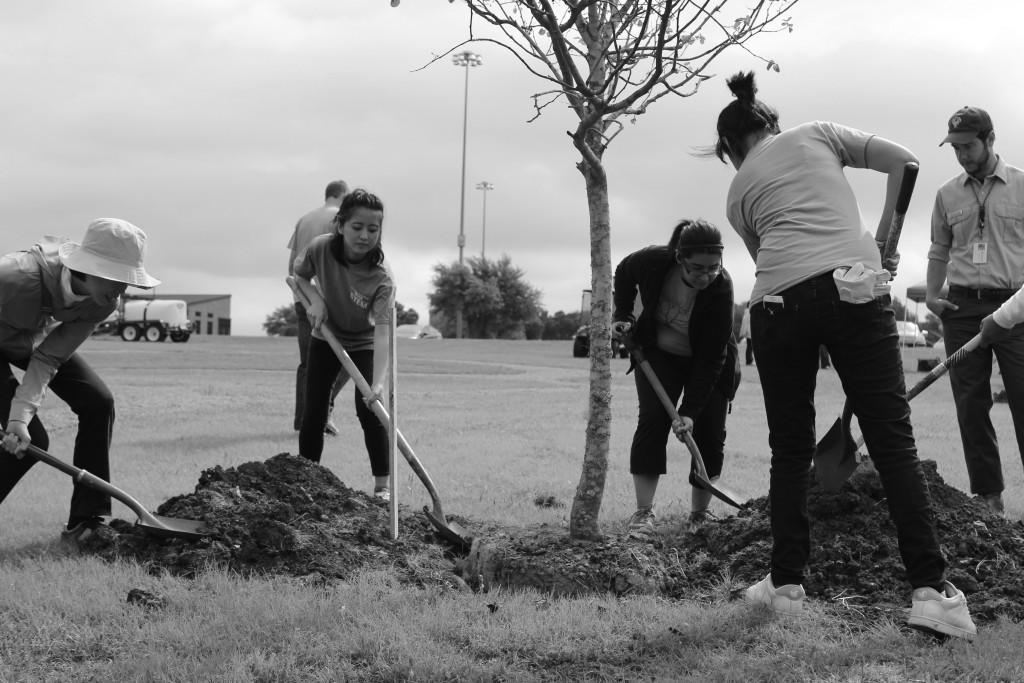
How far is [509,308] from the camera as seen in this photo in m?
63.8

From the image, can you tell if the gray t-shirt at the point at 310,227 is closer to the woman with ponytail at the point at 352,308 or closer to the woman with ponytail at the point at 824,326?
the woman with ponytail at the point at 352,308

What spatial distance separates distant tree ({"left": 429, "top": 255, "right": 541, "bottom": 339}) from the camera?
61875 millimetres

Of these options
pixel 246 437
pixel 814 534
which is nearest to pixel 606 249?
pixel 814 534

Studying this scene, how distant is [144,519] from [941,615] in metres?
3.29

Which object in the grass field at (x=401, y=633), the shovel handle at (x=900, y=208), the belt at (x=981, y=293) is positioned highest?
the shovel handle at (x=900, y=208)

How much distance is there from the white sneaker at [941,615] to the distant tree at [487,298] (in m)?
58.3

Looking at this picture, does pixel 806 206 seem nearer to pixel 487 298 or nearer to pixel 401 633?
pixel 401 633

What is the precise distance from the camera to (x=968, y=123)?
204 inches

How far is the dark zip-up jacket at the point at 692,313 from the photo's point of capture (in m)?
4.83

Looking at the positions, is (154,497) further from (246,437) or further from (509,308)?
(509,308)

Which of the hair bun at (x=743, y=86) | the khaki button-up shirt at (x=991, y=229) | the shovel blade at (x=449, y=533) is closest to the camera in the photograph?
the hair bun at (x=743, y=86)

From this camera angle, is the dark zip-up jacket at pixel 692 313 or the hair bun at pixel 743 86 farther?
the dark zip-up jacket at pixel 692 313

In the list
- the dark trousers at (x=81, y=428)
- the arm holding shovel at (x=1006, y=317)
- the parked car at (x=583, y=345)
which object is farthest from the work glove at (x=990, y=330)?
the parked car at (x=583, y=345)

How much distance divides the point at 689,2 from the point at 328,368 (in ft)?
9.23
